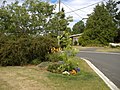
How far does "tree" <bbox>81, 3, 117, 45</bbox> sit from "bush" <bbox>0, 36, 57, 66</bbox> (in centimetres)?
3776

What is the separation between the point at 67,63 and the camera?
40.6 ft

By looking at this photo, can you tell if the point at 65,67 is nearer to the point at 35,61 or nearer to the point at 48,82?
the point at 48,82

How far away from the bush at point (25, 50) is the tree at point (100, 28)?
37764 millimetres

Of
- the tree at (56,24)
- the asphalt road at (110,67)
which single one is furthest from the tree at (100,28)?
the asphalt road at (110,67)

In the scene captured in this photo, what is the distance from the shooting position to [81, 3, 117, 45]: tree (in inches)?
2083

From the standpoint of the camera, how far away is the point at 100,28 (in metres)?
52.9

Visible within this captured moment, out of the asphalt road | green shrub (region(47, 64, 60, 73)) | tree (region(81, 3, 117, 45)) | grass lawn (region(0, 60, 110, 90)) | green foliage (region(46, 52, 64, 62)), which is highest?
tree (region(81, 3, 117, 45))

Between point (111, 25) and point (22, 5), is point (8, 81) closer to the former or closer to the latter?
point (22, 5)

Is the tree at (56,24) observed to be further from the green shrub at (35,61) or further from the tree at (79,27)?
the tree at (79,27)

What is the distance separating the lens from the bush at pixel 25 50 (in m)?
Result: 14.8

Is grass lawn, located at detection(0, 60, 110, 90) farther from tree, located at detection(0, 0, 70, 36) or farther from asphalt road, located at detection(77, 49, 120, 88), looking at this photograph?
tree, located at detection(0, 0, 70, 36)

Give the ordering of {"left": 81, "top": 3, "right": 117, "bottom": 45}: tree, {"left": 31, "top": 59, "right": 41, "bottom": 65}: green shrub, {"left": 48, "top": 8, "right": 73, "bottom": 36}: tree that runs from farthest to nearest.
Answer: {"left": 81, "top": 3, "right": 117, "bottom": 45}: tree → {"left": 48, "top": 8, "right": 73, "bottom": 36}: tree → {"left": 31, "top": 59, "right": 41, "bottom": 65}: green shrub

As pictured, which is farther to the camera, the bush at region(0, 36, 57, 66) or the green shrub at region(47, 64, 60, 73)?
the bush at region(0, 36, 57, 66)

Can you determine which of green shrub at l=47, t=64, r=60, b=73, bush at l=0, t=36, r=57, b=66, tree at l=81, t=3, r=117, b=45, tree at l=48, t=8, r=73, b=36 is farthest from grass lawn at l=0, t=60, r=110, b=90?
tree at l=81, t=3, r=117, b=45
